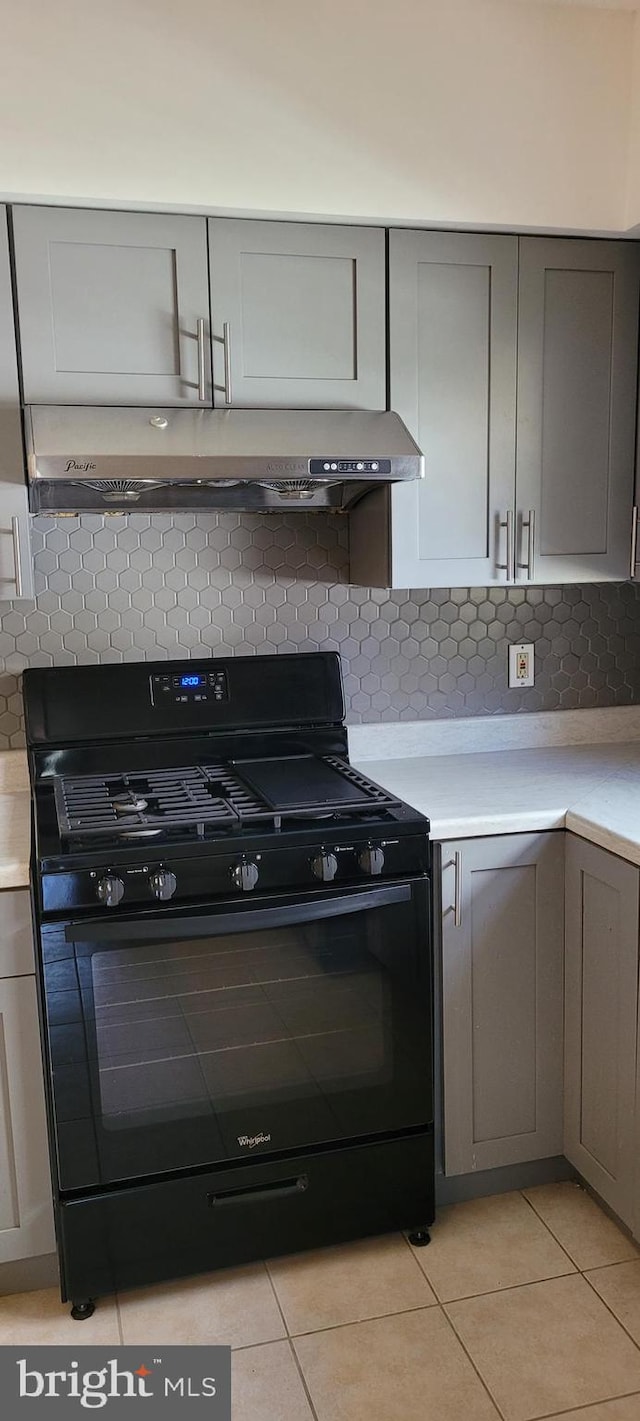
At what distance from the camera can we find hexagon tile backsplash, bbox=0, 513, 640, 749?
2.53 metres

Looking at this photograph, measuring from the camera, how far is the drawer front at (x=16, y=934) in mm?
2008

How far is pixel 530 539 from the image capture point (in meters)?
2.52

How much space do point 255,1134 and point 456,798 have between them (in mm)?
807

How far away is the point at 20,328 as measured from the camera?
7.02 ft

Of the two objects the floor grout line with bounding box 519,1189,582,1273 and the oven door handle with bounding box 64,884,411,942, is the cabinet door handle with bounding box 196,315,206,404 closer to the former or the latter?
the oven door handle with bounding box 64,884,411,942

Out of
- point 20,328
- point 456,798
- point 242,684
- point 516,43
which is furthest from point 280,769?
point 516,43

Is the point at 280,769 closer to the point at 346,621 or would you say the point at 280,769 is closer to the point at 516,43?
the point at 346,621

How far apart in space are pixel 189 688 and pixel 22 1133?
1045mm

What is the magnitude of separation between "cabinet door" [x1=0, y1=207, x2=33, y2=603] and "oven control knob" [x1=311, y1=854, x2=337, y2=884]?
31.3 inches

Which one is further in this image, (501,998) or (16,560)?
(501,998)

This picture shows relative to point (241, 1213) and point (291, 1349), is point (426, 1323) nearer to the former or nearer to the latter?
point (291, 1349)

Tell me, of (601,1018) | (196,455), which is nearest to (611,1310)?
(601,1018)

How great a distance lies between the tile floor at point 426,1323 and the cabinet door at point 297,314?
1.80m

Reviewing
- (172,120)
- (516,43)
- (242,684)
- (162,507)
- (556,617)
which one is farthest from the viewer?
(556,617)
